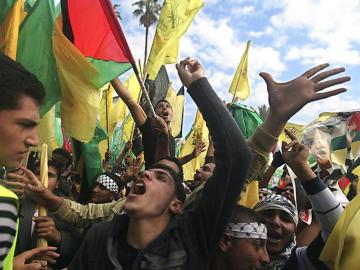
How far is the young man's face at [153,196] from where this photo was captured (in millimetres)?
2151

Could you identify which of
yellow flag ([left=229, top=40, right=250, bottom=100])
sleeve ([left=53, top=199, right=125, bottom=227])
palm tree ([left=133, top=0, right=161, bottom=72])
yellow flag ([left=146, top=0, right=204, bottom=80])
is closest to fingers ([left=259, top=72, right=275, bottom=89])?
sleeve ([left=53, top=199, right=125, bottom=227])

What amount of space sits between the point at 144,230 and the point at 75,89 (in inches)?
65.2

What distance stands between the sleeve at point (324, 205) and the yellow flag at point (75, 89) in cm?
190

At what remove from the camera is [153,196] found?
7.28 feet

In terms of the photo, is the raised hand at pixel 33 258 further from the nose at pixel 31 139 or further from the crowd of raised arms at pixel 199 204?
the nose at pixel 31 139

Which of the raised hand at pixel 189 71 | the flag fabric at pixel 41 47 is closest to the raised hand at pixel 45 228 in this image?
the raised hand at pixel 189 71

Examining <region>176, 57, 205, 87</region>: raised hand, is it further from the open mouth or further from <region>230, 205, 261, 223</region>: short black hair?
<region>230, 205, 261, 223</region>: short black hair

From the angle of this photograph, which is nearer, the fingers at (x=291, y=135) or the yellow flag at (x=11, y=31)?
the fingers at (x=291, y=135)

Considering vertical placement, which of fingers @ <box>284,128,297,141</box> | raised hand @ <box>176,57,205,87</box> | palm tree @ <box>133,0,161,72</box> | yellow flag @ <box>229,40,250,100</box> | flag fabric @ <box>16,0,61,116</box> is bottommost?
fingers @ <box>284,128,297,141</box>

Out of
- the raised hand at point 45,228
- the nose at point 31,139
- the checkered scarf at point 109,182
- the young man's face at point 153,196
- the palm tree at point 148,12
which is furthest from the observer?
the palm tree at point 148,12

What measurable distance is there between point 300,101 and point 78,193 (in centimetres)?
267

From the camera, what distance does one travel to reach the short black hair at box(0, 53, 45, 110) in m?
1.38

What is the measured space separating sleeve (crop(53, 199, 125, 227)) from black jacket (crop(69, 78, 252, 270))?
2.27 feet

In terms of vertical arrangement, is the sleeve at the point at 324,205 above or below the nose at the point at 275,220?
above
